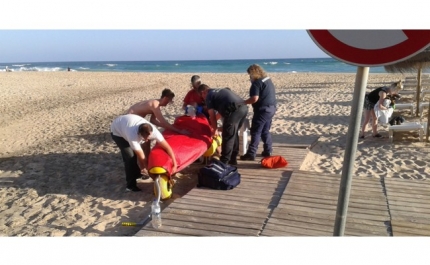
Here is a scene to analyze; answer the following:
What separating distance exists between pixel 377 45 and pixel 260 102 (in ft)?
12.5

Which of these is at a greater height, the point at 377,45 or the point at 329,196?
the point at 377,45

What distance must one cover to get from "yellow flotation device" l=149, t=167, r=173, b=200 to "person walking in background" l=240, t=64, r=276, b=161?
149cm

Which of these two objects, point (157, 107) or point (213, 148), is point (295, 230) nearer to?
point (213, 148)

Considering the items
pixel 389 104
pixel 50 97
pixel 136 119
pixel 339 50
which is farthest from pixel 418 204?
pixel 50 97

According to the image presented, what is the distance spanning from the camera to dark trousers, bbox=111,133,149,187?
185 inches

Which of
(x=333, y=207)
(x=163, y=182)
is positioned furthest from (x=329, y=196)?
(x=163, y=182)

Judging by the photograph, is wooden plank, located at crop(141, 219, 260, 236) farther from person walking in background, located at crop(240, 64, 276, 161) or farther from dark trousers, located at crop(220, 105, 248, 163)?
person walking in background, located at crop(240, 64, 276, 161)

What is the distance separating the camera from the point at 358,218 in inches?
135

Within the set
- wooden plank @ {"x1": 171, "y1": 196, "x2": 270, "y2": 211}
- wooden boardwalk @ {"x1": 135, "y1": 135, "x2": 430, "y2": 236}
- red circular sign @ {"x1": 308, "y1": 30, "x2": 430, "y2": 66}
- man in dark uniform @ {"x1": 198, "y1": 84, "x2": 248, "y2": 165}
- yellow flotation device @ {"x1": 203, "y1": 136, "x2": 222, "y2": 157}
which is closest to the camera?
red circular sign @ {"x1": 308, "y1": 30, "x2": 430, "y2": 66}

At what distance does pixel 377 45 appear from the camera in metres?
1.36

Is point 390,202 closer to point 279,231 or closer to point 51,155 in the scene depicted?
point 279,231

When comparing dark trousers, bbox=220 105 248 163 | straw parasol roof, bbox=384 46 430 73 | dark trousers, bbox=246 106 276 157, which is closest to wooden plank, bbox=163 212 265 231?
dark trousers, bbox=220 105 248 163

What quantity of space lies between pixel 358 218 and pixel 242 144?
8.15 ft

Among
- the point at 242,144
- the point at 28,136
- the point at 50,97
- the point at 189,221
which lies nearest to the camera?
the point at 189,221
